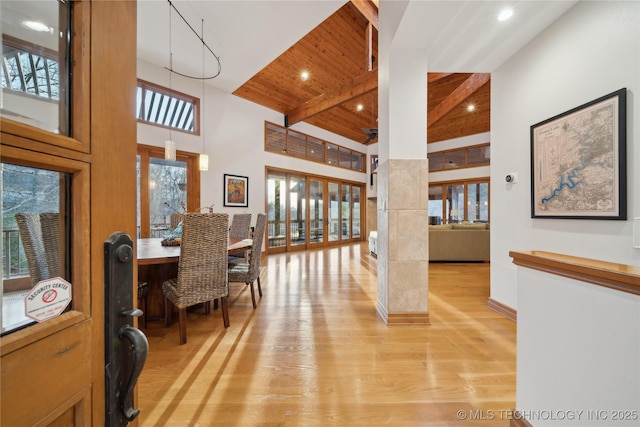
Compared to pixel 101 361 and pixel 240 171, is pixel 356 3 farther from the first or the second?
pixel 101 361

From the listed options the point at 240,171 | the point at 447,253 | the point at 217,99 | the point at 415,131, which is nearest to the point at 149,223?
the point at 240,171

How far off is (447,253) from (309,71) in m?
4.87

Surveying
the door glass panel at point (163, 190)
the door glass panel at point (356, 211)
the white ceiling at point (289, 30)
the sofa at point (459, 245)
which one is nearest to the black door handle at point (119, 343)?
the white ceiling at point (289, 30)

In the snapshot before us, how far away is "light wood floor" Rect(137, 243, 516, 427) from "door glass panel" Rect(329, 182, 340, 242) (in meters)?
5.37

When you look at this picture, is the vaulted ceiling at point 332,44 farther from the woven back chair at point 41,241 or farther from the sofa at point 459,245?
the sofa at point 459,245

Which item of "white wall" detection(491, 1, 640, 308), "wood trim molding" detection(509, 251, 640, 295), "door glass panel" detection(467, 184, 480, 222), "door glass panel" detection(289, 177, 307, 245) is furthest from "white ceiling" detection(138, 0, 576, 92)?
"door glass panel" detection(467, 184, 480, 222)

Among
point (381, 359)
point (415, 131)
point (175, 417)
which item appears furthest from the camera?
point (415, 131)

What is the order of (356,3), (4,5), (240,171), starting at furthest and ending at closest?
(240,171)
(356,3)
(4,5)

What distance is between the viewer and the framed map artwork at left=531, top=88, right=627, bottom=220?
1699 mm

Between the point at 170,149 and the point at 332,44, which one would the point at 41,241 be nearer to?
the point at 170,149

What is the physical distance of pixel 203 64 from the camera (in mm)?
4332

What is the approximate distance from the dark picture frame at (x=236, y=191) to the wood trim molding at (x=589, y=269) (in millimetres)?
5256

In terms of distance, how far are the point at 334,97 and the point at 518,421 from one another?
5652mm

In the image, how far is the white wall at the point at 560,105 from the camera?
65.0 inches
